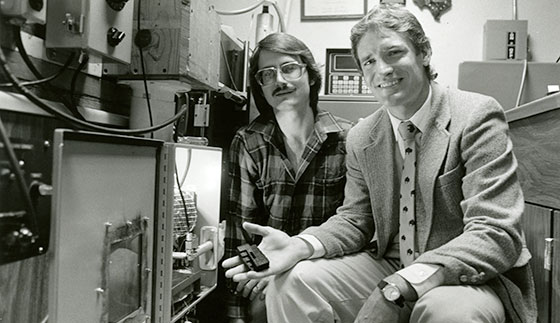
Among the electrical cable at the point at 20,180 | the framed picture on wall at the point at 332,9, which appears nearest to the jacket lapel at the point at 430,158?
the electrical cable at the point at 20,180

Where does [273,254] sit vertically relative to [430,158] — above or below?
below

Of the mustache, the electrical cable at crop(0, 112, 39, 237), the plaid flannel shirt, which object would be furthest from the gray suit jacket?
the electrical cable at crop(0, 112, 39, 237)

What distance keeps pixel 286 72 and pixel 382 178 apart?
0.65m

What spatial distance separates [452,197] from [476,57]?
1719mm

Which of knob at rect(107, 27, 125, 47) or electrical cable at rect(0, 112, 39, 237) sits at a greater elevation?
knob at rect(107, 27, 125, 47)

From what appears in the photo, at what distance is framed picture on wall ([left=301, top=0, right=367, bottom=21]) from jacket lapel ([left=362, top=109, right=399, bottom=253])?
5.09ft

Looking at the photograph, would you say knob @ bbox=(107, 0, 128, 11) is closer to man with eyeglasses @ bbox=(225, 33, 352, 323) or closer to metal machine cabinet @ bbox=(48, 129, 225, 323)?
metal machine cabinet @ bbox=(48, 129, 225, 323)

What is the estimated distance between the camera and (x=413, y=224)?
4.19ft

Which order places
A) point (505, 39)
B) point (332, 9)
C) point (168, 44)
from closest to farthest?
point (168, 44)
point (505, 39)
point (332, 9)

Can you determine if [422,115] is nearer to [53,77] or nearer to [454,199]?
[454,199]

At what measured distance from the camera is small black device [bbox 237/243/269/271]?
1.24 metres

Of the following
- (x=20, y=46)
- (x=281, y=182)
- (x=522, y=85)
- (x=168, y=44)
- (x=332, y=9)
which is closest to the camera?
(x=20, y=46)

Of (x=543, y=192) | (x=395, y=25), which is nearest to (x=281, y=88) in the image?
(x=395, y=25)

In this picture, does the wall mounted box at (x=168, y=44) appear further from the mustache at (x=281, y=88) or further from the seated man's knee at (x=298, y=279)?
the seated man's knee at (x=298, y=279)
